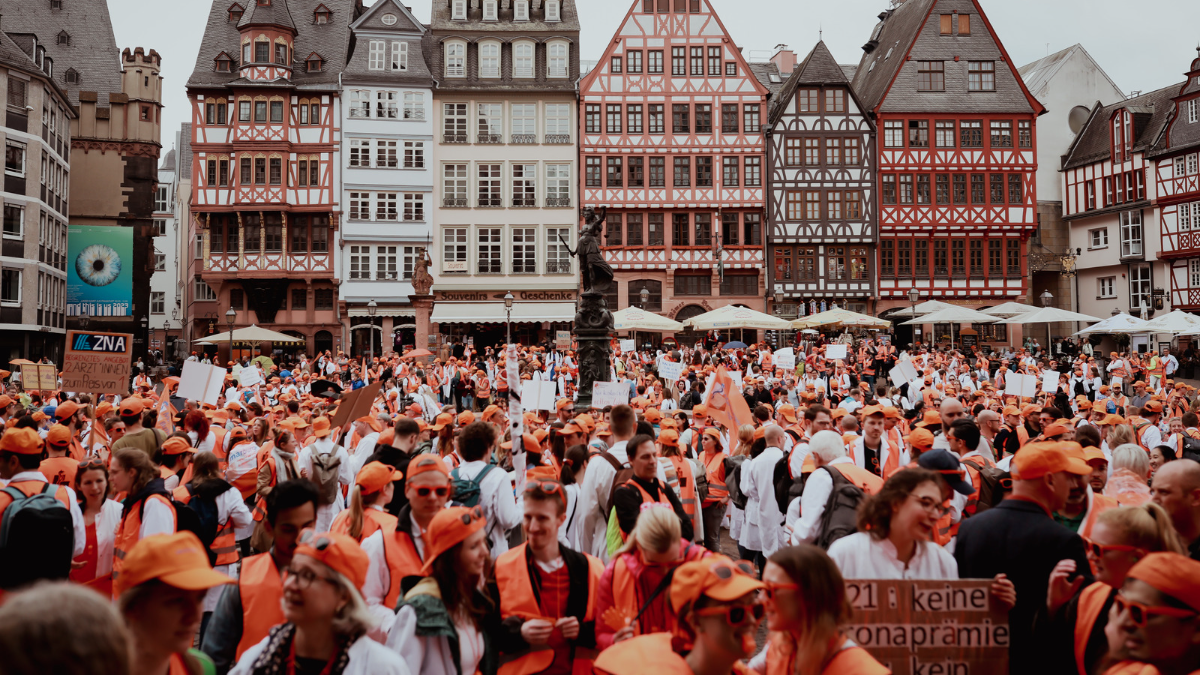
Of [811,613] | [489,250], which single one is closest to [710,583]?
[811,613]

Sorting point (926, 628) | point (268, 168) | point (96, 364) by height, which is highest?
point (268, 168)

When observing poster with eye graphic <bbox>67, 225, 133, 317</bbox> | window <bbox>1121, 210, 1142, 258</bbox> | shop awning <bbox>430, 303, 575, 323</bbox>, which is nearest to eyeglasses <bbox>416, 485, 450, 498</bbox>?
shop awning <bbox>430, 303, 575, 323</bbox>

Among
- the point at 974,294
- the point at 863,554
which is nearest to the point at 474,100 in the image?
the point at 974,294

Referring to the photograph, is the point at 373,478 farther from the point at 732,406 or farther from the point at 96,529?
the point at 732,406

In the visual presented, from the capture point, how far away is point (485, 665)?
349 centimetres

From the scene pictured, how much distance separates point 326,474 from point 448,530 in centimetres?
414

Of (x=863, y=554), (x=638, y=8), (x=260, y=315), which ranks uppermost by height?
(x=638, y=8)

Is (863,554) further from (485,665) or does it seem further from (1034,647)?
(485,665)

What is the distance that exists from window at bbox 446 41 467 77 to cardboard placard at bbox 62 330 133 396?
35.1m

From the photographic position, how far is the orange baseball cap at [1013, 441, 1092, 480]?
399 cm

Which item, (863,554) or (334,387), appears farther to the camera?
(334,387)

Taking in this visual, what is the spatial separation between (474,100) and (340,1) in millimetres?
8521

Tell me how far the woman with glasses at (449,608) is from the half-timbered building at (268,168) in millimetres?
39139

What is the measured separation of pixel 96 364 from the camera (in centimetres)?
991
